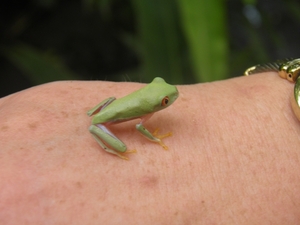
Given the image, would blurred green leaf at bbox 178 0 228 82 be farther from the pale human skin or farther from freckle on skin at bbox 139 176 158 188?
freckle on skin at bbox 139 176 158 188

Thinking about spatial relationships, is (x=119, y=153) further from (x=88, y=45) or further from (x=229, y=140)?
(x=88, y=45)

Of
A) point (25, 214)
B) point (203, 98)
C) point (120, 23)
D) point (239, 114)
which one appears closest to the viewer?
point (25, 214)

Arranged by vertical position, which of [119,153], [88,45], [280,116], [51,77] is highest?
[119,153]

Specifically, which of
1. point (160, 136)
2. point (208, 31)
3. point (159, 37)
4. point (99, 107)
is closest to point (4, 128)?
point (99, 107)

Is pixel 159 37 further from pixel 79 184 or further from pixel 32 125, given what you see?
pixel 79 184

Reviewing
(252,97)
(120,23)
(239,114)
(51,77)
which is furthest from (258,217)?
(120,23)

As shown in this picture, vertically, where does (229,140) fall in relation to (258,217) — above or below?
above

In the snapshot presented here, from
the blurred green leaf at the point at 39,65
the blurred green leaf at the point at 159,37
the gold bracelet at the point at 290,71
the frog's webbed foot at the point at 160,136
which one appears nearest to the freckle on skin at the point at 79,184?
the frog's webbed foot at the point at 160,136
